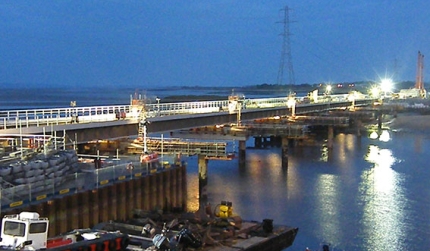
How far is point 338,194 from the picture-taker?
46.3m

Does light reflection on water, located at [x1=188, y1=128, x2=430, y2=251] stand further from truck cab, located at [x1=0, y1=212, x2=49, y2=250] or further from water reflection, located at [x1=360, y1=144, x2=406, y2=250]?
truck cab, located at [x1=0, y1=212, x2=49, y2=250]

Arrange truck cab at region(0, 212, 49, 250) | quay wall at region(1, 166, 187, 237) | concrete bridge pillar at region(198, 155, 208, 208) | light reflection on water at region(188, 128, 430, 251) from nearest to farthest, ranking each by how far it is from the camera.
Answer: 1. truck cab at region(0, 212, 49, 250)
2. quay wall at region(1, 166, 187, 237)
3. light reflection on water at region(188, 128, 430, 251)
4. concrete bridge pillar at region(198, 155, 208, 208)

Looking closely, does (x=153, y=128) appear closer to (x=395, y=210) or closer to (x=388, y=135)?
(x=395, y=210)

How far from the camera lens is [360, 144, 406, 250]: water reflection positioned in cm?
3388

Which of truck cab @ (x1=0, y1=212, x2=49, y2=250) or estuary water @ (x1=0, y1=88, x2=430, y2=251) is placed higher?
truck cab @ (x1=0, y1=212, x2=49, y2=250)

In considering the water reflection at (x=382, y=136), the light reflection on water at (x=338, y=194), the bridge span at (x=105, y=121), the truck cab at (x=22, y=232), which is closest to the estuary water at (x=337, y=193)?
the light reflection on water at (x=338, y=194)

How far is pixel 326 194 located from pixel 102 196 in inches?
923

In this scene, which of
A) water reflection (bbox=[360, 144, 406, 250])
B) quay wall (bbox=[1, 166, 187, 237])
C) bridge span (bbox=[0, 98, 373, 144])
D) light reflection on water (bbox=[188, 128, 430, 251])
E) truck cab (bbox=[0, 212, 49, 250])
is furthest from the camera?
bridge span (bbox=[0, 98, 373, 144])

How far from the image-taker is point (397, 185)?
49.8 meters

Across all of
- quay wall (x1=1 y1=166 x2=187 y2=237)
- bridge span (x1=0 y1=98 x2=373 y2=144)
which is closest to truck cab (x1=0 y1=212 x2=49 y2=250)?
quay wall (x1=1 y1=166 x2=187 y2=237)

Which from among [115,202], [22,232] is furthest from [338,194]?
[22,232]

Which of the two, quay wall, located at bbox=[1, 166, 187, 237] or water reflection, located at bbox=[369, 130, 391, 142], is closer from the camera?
quay wall, located at bbox=[1, 166, 187, 237]

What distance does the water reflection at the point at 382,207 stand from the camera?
33875mm

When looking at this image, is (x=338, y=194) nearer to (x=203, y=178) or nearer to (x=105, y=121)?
(x=203, y=178)
